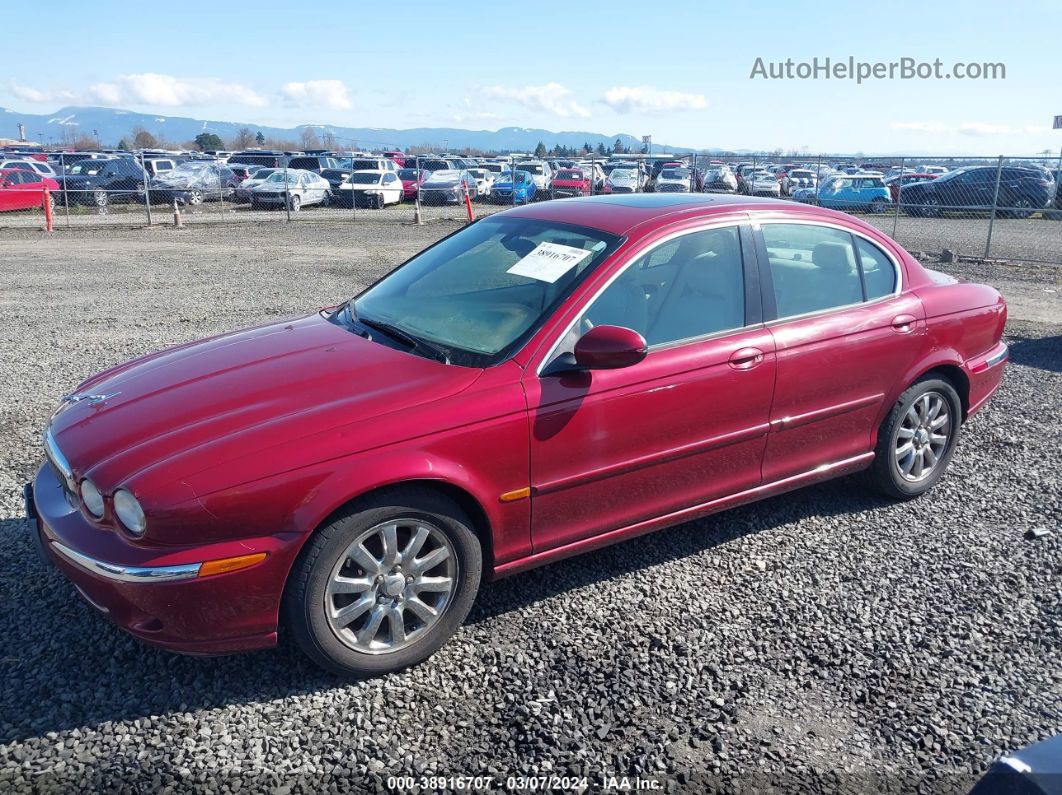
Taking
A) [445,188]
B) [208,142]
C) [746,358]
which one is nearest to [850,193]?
[445,188]

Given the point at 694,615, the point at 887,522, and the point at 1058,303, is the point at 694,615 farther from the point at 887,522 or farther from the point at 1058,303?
the point at 1058,303

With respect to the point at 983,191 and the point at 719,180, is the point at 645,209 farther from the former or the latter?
the point at 719,180

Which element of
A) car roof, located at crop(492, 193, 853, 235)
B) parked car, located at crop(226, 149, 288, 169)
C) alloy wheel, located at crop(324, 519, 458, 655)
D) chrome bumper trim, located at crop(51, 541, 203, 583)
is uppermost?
parked car, located at crop(226, 149, 288, 169)

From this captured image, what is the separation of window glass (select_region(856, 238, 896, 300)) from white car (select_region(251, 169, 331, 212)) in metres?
23.4

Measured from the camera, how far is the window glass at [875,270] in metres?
4.48

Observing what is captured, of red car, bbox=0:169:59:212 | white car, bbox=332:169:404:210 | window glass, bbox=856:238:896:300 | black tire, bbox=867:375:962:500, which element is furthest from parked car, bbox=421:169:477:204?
black tire, bbox=867:375:962:500

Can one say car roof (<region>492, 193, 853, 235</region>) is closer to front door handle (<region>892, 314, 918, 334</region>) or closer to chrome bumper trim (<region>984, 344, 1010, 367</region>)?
Answer: front door handle (<region>892, 314, 918, 334</region>)

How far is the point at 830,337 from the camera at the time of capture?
4.16 meters

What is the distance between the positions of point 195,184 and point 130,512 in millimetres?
28315

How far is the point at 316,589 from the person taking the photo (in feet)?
9.64

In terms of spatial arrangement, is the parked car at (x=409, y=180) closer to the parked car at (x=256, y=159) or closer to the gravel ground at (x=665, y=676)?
the parked car at (x=256, y=159)

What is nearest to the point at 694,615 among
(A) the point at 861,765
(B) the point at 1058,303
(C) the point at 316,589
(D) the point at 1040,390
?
(A) the point at 861,765

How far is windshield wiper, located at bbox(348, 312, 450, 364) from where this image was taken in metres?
3.49

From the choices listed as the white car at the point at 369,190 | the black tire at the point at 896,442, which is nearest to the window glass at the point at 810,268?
the black tire at the point at 896,442
